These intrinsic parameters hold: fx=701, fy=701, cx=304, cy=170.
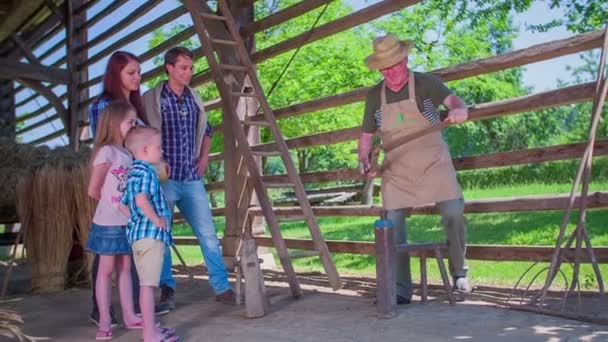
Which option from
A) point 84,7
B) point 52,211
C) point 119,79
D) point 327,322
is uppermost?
point 84,7

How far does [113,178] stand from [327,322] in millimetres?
1352

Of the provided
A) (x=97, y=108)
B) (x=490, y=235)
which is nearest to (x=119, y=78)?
(x=97, y=108)

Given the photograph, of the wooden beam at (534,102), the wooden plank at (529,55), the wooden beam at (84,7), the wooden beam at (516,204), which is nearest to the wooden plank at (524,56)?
the wooden plank at (529,55)

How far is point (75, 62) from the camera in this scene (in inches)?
414

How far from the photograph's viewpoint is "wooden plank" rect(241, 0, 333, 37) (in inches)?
225

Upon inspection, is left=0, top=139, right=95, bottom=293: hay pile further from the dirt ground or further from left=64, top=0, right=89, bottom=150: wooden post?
left=64, top=0, right=89, bottom=150: wooden post

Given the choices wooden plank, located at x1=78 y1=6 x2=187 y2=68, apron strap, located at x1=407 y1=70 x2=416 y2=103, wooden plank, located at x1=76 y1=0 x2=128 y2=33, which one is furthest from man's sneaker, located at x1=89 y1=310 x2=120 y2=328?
wooden plank, located at x1=76 y1=0 x2=128 y2=33

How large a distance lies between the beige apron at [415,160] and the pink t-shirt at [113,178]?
1498 millimetres

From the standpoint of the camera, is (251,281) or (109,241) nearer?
(109,241)

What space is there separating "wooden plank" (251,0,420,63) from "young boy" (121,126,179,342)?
2.33 meters

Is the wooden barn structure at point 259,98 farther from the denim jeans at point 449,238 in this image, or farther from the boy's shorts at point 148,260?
the boy's shorts at point 148,260

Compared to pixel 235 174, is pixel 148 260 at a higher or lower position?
lower

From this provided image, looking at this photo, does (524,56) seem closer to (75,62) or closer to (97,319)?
(97,319)

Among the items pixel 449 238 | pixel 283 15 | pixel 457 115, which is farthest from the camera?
pixel 283 15
